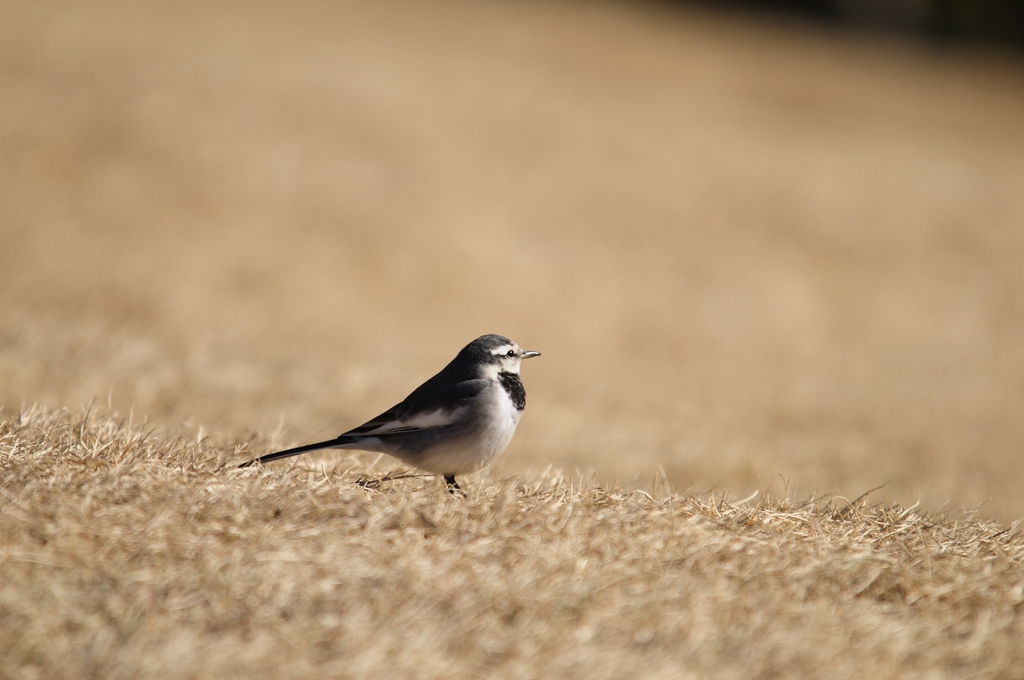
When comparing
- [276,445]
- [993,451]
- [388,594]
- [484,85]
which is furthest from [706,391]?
[484,85]

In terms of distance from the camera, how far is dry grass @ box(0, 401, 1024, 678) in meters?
2.97

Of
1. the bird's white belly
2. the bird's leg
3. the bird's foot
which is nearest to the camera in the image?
the bird's foot

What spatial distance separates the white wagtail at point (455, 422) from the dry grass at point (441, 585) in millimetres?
498

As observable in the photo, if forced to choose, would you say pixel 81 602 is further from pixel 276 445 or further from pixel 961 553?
pixel 961 553

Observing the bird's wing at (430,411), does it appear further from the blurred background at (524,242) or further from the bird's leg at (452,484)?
the blurred background at (524,242)

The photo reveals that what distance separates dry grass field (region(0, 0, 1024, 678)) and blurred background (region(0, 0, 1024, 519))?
0.34 ft

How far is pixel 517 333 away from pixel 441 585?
38.0 ft

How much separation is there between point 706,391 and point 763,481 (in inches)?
186

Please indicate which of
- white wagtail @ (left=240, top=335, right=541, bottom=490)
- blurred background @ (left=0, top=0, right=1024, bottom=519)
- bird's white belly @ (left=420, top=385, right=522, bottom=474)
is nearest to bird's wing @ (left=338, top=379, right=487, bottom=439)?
white wagtail @ (left=240, top=335, right=541, bottom=490)

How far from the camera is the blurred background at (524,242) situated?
398 inches

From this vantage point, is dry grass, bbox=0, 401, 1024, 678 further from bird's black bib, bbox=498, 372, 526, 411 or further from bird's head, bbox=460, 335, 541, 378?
bird's head, bbox=460, 335, 541, 378

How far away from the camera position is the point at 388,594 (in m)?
3.21

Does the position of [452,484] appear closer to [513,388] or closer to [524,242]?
[513,388]

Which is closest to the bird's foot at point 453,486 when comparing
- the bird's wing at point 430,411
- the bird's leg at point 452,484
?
the bird's leg at point 452,484
